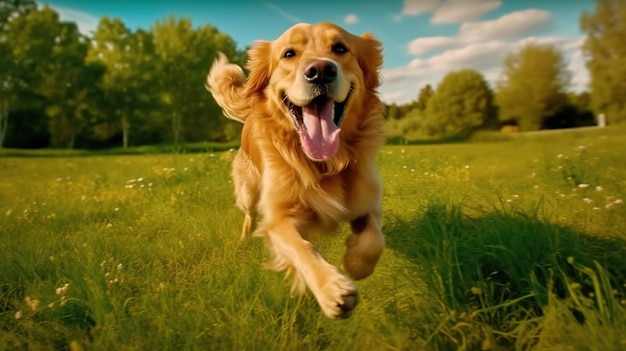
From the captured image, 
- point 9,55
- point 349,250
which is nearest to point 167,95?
point 9,55

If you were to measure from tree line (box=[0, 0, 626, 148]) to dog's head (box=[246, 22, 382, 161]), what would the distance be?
1978 cm

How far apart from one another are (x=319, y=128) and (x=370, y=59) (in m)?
0.80

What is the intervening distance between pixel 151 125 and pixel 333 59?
30128 millimetres

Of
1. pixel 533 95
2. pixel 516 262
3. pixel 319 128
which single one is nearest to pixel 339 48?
pixel 319 128

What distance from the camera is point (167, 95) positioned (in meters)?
30.0

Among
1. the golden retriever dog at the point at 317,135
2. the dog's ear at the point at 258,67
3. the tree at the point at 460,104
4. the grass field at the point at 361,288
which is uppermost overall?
the tree at the point at 460,104

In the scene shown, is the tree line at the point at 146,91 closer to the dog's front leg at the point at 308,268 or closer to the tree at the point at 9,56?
the tree at the point at 9,56

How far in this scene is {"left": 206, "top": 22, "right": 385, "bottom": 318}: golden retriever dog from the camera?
2781 millimetres

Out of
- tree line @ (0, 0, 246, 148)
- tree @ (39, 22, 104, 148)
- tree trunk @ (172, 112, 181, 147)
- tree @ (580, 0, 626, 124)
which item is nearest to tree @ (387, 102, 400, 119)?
tree @ (580, 0, 626, 124)

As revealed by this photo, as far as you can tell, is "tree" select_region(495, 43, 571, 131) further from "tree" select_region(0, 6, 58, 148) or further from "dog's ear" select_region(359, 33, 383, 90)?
"tree" select_region(0, 6, 58, 148)

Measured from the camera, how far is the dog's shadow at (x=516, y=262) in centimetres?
203

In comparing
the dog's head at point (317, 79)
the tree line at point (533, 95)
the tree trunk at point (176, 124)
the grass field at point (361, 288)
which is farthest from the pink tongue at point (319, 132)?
the tree trunk at point (176, 124)

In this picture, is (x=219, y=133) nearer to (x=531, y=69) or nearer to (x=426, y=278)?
(x=531, y=69)

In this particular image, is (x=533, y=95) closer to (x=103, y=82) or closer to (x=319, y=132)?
(x=103, y=82)
